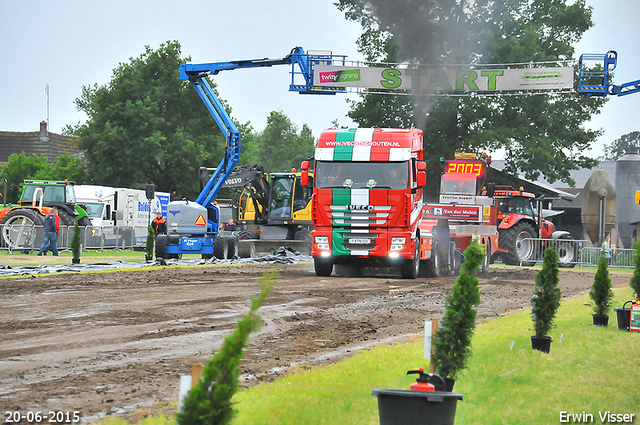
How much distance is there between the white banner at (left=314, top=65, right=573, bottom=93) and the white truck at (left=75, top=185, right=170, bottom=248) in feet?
41.6

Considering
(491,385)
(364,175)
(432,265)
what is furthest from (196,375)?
(432,265)

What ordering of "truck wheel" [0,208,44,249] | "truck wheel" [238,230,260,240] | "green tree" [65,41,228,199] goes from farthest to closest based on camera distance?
"green tree" [65,41,228,199] → "truck wheel" [238,230,260,240] → "truck wheel" [0,208,44,249]

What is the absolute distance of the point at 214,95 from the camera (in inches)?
1123

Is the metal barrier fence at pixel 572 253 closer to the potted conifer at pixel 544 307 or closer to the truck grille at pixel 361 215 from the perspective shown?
the truck grille at pixel 361 215

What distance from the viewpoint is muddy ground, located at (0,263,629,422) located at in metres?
6.34

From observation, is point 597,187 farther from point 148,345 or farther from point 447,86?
point 148,345

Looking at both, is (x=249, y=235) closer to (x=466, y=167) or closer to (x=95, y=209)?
(x=466, y=167)

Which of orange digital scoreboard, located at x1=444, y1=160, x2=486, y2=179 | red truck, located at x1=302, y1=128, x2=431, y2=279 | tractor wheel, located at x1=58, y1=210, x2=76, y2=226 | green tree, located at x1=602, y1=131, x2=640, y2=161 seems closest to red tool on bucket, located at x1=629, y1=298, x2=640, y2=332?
red truck, located at x1=302, y1=128, x2=431, y2=279

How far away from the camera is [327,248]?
67.3 feet

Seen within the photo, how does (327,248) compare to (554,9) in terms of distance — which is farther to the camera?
(554,9)

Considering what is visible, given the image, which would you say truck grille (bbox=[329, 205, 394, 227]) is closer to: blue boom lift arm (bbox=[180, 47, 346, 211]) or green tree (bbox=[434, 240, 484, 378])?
blue boom lift arm (bbox=[180, 47, 346, 211])

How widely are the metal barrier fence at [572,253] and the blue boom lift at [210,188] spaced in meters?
11.7

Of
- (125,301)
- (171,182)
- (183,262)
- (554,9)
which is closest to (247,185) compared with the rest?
(183,262)

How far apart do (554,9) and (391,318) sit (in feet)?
116
